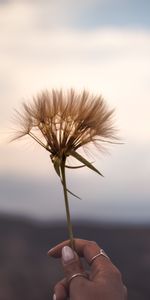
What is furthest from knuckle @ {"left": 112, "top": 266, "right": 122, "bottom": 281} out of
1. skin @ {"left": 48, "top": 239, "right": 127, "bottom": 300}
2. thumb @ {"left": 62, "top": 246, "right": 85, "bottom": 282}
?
thumb @ {"left": 62, "top": 246, "right": 85, "bottom": 282}

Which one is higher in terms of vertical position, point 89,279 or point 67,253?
point 67,253

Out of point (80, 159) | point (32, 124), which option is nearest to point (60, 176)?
point (80, 159)

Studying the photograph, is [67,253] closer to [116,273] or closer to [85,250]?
[85,250]

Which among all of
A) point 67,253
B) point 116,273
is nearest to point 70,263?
point 67,253

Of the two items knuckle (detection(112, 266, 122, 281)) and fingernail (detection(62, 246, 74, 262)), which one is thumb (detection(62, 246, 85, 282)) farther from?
knuckle (detection(112, 266, 122, 281))

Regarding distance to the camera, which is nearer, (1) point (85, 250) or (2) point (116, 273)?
(2) point (116, 273)

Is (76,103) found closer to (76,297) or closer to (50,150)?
(50,150)

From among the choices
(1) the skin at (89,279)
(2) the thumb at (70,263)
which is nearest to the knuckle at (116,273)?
(1) the skin at (89,279)
